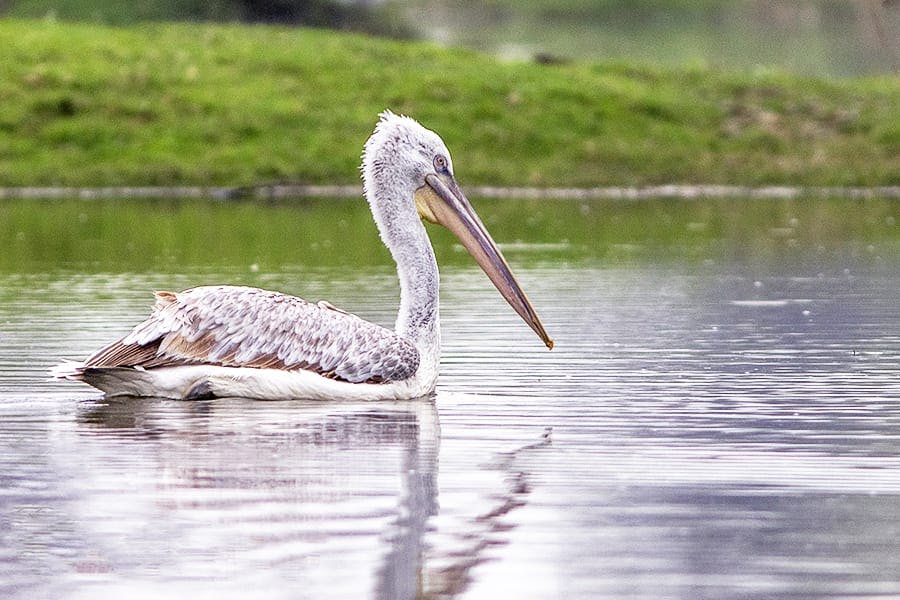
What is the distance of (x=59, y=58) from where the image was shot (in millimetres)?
53500

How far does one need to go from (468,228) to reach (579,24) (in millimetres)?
112281

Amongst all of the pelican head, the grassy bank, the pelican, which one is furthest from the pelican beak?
the grassy bank

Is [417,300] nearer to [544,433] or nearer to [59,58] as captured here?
[544,433]

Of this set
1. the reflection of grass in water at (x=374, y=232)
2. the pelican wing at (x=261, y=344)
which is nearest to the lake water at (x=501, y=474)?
the pelican wing at (x=261, y=344)

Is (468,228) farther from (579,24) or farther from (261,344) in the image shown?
(579,24)

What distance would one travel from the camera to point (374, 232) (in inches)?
1281

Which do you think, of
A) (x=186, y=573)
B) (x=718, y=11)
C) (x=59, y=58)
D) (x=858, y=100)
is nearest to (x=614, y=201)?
(x=858, y=100)

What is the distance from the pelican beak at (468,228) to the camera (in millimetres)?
13320

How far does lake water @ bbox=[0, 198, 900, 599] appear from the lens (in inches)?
316

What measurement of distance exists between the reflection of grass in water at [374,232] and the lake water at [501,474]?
8.67 m

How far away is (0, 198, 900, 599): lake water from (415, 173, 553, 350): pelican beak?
2.19ft

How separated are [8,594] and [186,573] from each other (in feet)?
2.34

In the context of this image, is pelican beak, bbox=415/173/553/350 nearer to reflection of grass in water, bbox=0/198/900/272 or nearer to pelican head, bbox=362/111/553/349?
pelican head, bbox=362/111/553/349

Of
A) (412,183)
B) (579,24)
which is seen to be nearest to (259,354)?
(412,183)
